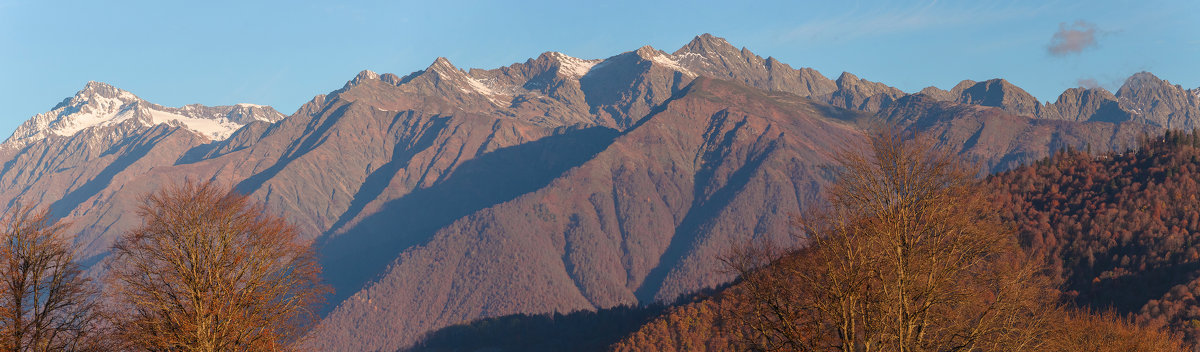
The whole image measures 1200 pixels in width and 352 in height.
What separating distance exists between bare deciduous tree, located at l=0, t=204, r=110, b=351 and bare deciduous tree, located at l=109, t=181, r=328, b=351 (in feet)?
5.05

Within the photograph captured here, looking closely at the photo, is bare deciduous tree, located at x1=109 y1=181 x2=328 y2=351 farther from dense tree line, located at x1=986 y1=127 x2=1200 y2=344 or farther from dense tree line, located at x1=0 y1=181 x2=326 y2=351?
dense tree line, located at x1=986 y1=127 x2=1200 y2=344

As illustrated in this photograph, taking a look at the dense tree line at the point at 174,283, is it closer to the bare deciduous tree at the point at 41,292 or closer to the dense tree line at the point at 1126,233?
the bare deciduous tree at the point at 41,292

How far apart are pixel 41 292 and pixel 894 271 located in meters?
29.0

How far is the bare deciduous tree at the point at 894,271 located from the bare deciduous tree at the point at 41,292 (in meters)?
21.9

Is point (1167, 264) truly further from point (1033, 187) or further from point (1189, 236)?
point (1033, 187)

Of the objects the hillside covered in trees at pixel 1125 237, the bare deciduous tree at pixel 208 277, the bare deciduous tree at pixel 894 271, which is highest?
the bare deciduous tree at pixel 208 277

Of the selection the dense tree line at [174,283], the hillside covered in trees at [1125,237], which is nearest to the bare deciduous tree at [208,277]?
the dense tree line at [174,283]

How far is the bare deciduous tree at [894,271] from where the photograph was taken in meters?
22.3

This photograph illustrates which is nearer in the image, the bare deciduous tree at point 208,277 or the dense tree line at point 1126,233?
the bare deciduous tree at point 208,277

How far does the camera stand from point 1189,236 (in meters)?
164

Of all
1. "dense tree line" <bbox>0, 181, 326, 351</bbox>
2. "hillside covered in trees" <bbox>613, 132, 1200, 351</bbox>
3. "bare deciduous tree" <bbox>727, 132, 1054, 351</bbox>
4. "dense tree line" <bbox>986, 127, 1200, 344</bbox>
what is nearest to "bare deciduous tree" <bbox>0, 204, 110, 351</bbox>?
"dense tree line" <bbox>0, 181, 326, 351</bbox>

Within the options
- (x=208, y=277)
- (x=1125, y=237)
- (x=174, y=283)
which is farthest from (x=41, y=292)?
(x=1125, y=237)

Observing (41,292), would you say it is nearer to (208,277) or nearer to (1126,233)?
(208,277)

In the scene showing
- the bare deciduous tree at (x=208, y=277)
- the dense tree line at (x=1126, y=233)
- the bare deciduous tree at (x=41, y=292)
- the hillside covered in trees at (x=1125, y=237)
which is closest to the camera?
the bare deciduous tree at (x=208, y=277)
